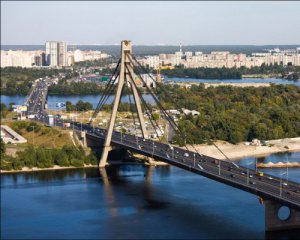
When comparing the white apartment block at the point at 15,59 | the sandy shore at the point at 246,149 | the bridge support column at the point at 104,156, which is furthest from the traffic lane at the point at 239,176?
the white apartment block at the point at 15,59

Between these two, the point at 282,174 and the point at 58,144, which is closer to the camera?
the point at 282,174

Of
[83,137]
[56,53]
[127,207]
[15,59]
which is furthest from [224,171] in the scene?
[56,53]

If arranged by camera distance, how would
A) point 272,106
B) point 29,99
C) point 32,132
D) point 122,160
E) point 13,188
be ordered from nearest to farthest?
point 13,188
point 122,160
point 32,132
point 272,106
point 29,99

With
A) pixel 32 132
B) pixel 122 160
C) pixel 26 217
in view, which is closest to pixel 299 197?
→ pixel 26 217

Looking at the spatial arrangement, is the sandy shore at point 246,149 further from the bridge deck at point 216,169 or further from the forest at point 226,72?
the forest at point 226,72

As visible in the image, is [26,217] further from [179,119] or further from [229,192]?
[179,119]

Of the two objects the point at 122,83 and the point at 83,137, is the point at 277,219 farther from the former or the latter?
the point at 83,137

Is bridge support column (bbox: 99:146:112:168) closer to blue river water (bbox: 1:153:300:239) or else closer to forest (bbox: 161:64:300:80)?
blue river water (bbox: 1:153:300:239)
